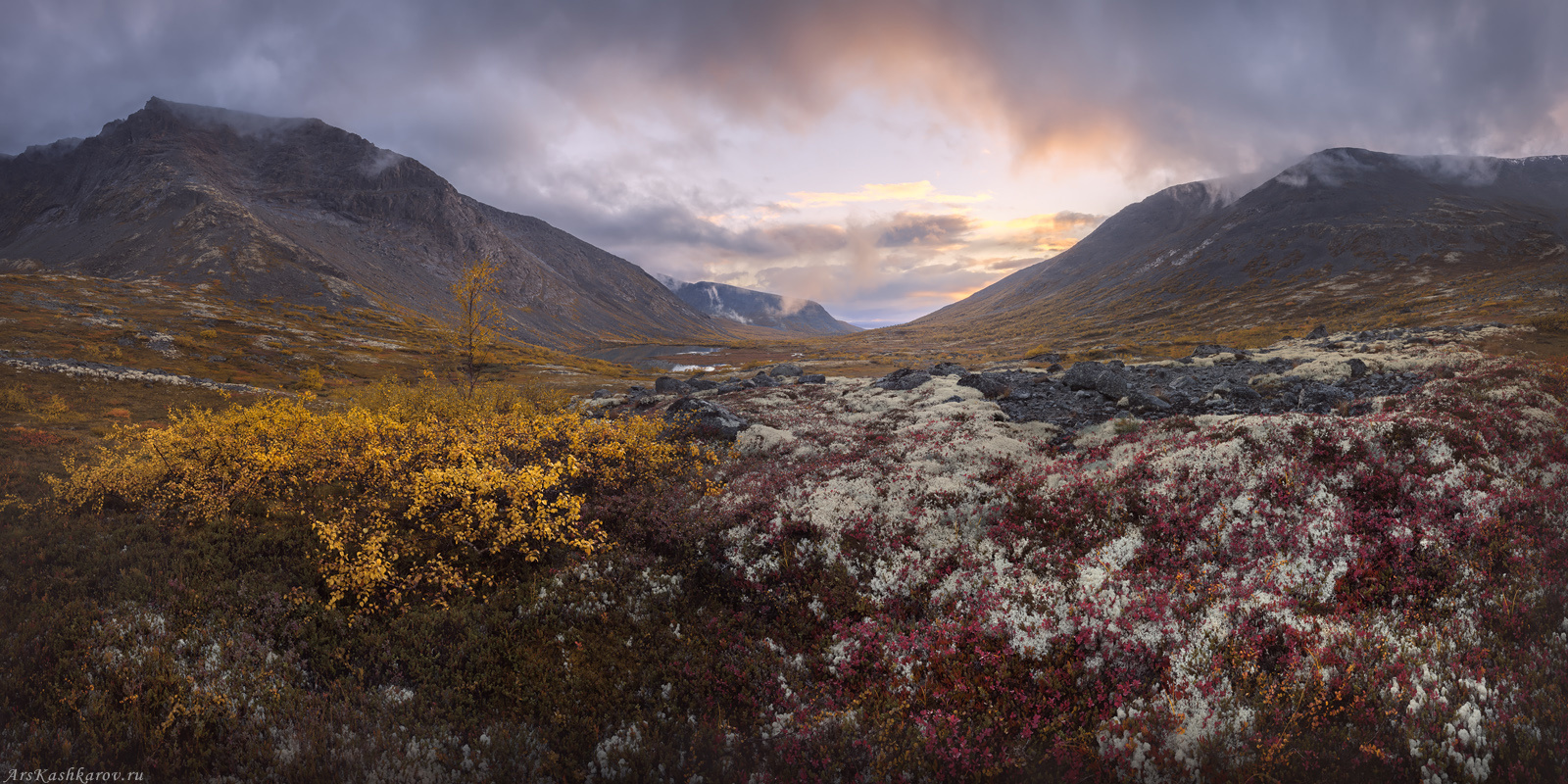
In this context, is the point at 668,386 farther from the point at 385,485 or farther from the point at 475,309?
the point at 385,485

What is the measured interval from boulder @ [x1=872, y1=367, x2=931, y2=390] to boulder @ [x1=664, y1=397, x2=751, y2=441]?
66.4 feet

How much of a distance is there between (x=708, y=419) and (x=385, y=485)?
14.1 m

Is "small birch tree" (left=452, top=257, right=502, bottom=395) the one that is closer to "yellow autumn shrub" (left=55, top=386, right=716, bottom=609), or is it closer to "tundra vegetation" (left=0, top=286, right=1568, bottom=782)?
"yellow autumn shrub" (left=55, top=386, right=716, bottom=609)

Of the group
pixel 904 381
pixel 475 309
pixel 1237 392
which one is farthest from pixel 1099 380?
pixel 475 309

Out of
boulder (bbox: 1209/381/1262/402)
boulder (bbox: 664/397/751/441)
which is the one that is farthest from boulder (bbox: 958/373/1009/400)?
boulder (bbox: 664/397/751/441)

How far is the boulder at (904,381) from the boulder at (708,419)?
797 inches

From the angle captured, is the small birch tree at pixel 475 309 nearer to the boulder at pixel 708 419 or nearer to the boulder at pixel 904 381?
the boulder at pixel 708 419

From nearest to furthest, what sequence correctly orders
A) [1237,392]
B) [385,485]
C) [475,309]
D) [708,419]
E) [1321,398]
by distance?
1. [385,485]
2. [1321,398]
3. [708,419]
4. [1237,392]
5. [475,309]

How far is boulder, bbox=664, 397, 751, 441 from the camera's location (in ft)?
82.9

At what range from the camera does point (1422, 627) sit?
7.43m

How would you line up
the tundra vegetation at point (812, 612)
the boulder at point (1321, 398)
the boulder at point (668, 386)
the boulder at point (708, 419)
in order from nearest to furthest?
the tundra vegetation at point (812, 612), the boulder at point (1321, 398), the boulder at point (708, 419), the boulder at point (668, 386)

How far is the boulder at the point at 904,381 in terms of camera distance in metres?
43.8

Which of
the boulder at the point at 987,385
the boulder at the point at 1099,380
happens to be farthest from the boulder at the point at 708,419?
the boulder at the point at 1099,380

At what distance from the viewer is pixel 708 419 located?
1033 inches
